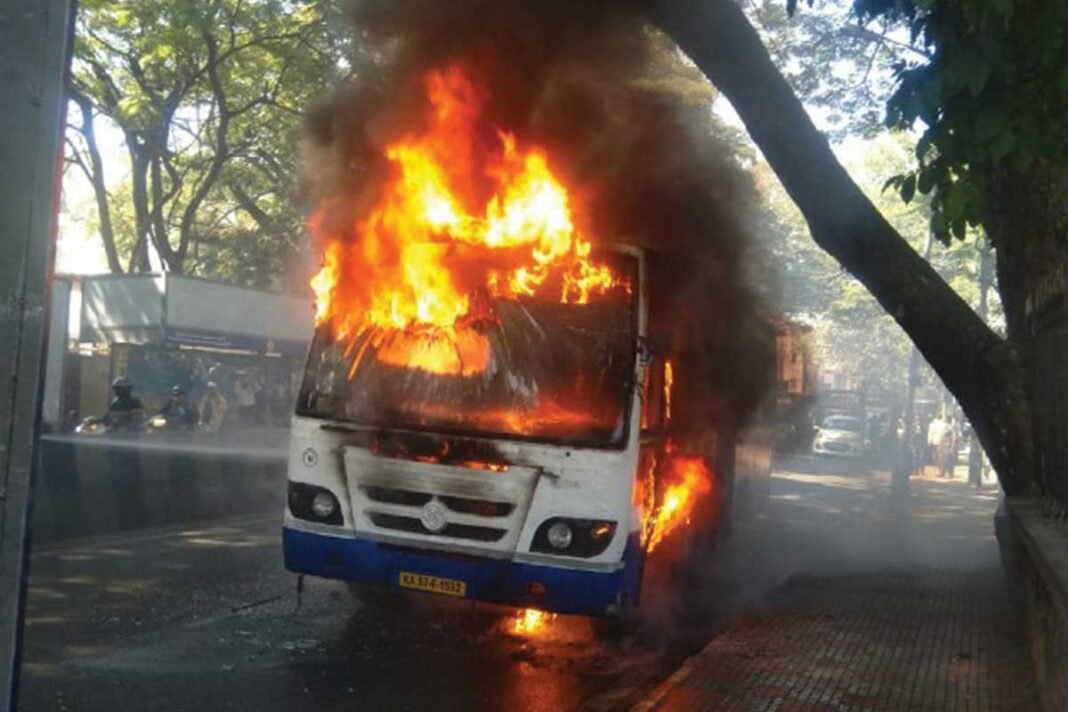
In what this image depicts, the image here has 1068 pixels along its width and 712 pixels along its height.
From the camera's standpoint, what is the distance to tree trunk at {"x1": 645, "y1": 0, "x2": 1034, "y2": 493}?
26.8 feet

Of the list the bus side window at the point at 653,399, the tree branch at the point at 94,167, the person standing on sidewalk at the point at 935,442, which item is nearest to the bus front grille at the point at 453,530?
the bus side window at the point at 653,399

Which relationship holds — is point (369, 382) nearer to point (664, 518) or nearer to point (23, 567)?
point (664, 518)

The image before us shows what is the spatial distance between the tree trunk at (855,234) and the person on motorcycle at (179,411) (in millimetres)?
20396

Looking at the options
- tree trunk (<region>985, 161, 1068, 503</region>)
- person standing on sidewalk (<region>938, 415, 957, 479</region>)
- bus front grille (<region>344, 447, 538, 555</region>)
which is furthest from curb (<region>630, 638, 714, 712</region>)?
person standing on sidewalk (<region>938, 415, 957, 479</region>)

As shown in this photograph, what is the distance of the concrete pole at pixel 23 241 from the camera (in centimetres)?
194

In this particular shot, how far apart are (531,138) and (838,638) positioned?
3952 millimetres

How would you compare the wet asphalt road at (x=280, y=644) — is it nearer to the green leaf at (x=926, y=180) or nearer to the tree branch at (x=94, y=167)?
the green leaf at (x=926, y=180)

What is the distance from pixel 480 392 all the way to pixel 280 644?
206 centimetres

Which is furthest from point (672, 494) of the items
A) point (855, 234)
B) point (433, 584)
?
point (855, 234)

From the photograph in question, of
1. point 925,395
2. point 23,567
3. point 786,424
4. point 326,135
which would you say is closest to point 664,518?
point 326,135

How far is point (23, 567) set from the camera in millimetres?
2012

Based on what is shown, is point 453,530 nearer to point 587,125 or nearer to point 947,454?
point 587,125

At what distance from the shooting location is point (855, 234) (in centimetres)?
857

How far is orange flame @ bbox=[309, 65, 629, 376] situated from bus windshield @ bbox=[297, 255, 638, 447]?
0.03 metres
